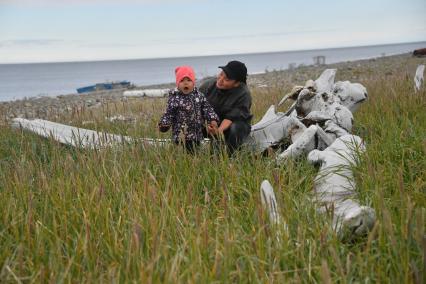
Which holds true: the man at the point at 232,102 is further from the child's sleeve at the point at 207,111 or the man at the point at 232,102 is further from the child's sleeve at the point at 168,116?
the child's sleeve at the point at 168,116

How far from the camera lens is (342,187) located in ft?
11.8

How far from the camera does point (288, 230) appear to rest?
2.73m

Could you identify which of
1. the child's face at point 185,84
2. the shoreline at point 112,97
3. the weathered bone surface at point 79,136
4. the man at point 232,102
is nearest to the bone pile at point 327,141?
the man at point 232,102

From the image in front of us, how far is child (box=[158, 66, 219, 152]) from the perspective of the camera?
4.95m

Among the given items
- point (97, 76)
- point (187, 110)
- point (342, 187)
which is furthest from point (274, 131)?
point (97, 76)

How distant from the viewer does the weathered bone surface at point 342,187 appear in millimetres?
2785

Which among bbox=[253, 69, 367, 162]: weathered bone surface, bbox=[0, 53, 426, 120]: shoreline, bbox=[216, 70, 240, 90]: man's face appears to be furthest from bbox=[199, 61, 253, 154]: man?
bbox=[0, 53, 426, 120]: shoreline

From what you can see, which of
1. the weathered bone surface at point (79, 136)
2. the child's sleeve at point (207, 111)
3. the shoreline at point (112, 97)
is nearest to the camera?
the weathered bone surface at point (79, 136)

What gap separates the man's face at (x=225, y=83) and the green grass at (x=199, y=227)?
1077 millimetres

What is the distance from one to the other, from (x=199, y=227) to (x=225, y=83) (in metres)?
3.01

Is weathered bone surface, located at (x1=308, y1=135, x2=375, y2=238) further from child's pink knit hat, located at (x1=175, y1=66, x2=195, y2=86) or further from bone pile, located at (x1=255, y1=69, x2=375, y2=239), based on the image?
child's pink knit hat, located at (x1=175, y1=66, x2=195, y2=86)

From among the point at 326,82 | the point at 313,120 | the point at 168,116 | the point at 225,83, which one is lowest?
the point at 313,120

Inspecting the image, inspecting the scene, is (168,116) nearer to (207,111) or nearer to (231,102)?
(207,111)

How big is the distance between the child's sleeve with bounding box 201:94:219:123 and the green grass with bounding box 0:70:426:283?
682mm
